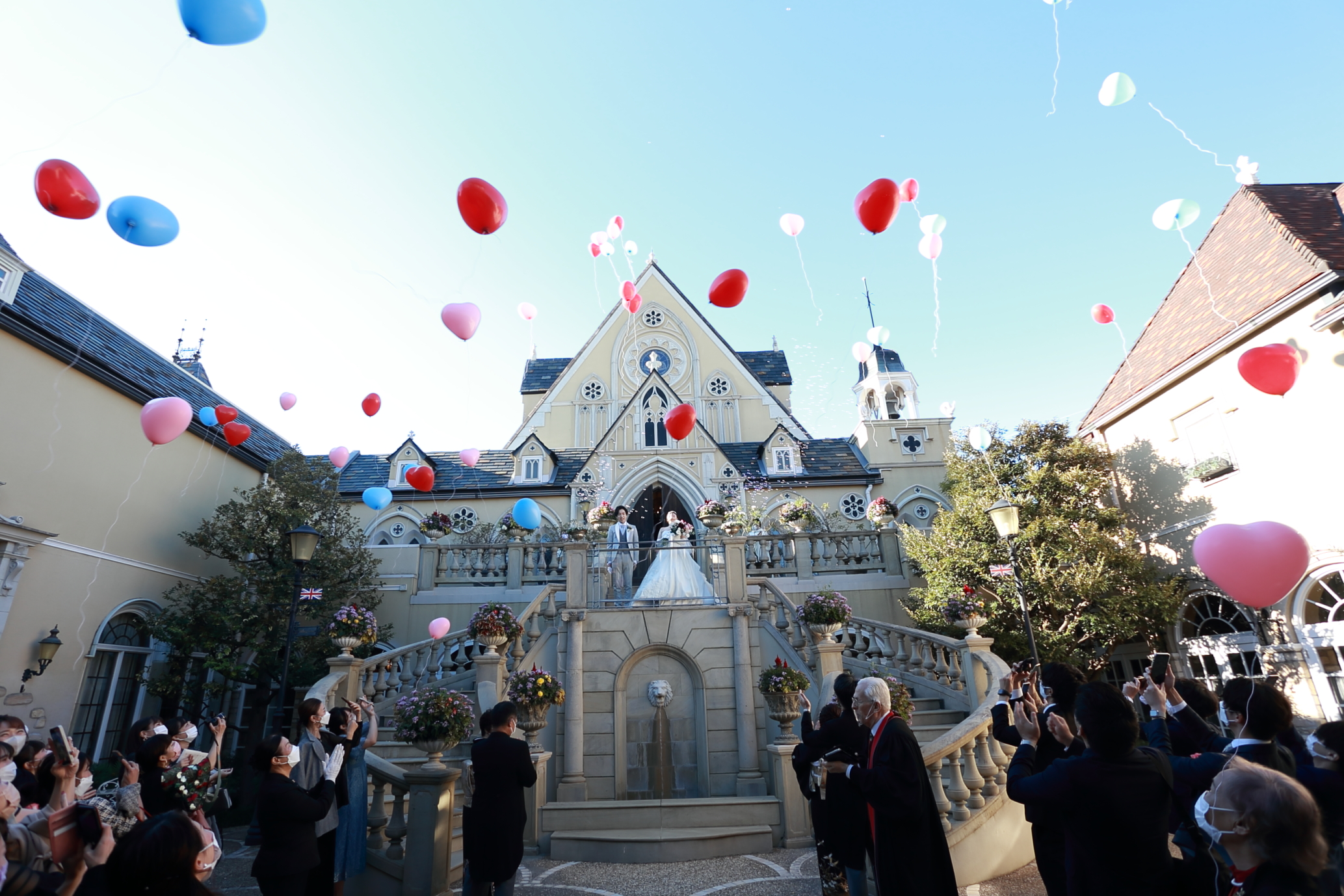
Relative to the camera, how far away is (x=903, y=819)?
14.0 ft

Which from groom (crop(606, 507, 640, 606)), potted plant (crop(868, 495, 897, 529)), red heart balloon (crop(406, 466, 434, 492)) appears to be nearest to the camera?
groom (crop(606, 507, 640, 606))

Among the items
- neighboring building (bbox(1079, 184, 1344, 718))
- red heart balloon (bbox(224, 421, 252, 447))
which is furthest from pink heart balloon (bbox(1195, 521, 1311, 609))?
red heart balloon (bbox(224, 421, 252, 447))

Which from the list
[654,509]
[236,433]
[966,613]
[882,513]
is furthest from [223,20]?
[654,509]

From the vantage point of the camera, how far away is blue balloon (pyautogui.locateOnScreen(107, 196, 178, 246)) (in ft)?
27.9

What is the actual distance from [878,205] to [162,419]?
11.8 meters

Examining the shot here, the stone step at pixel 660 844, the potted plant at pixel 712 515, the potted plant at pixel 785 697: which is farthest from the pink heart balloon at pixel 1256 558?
the potted plant at pixel 712 515

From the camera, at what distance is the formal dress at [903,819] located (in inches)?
165

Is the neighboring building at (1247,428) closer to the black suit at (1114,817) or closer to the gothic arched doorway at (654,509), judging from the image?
the black suit at (1114,817)

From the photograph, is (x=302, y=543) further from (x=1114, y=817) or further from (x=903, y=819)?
(x=1114, y=817)

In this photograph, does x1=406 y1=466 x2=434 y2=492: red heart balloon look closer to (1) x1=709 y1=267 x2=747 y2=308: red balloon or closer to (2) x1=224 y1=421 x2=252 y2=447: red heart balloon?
(2) x1=224 y1=421 x2=252 y2=447: red heart balloon

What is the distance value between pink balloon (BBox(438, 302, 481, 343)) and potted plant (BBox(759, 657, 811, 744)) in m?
8.06

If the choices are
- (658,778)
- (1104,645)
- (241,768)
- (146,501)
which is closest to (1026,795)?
(658,778)

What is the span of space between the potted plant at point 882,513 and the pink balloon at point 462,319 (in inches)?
430

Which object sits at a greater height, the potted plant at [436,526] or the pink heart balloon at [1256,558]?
the potted plant at [436,526]
